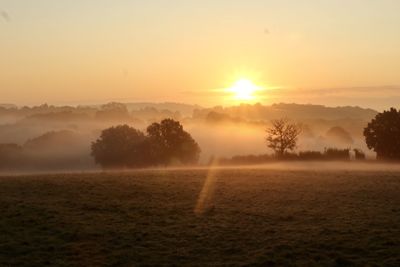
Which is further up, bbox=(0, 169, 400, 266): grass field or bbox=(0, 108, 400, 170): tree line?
bbox=(0, 108, 400, 170): tree line

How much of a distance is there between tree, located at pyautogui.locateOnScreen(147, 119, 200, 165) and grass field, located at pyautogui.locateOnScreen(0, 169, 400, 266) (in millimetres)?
49770

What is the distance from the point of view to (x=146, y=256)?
24375mm

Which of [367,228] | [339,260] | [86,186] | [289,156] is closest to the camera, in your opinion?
[339,260]

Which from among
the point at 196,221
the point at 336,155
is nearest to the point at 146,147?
the point at 336,155

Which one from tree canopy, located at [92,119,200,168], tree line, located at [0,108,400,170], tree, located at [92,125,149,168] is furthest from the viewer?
tree, located at [92,125,149,168]

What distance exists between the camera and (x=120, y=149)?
97.8 metres

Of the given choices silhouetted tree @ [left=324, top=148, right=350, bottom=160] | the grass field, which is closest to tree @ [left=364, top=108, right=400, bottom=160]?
silhouetted tree @ [left=324, top=148, right=350, bottom=160]

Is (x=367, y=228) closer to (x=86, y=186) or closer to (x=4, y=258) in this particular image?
(x=4, y=258)

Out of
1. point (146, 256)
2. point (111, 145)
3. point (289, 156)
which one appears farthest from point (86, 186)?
point (111, 145)

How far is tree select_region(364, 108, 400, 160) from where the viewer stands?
3270 inches

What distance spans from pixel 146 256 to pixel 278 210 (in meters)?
12.3

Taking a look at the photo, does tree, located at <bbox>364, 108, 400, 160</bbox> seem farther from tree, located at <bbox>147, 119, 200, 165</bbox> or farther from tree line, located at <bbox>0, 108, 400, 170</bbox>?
tree, located at <bbox>147, 119, 200, 165</bbox>

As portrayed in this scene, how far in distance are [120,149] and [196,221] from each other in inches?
2726

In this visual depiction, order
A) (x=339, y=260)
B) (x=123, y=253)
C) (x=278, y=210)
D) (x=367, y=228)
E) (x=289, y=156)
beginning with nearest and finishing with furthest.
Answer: (x=339, y=260) → (x=123, y=253) → (x=367, y=228) → (x=278, y=210) → (x=289, y=156)
